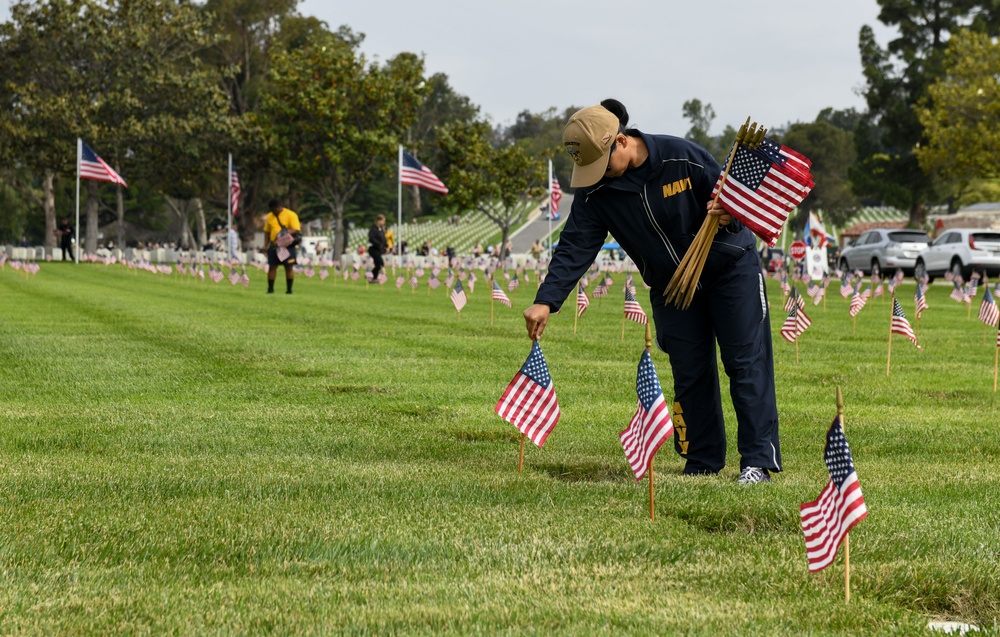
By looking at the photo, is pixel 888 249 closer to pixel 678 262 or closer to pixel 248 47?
pixel 678 262

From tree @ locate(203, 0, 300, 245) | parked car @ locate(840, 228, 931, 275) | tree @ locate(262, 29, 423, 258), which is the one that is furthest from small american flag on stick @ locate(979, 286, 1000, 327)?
tree @ locate(203, 0, 300, 245)

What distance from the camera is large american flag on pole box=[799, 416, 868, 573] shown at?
13.1ft

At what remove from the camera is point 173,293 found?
88.4 feet

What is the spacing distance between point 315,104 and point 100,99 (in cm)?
920

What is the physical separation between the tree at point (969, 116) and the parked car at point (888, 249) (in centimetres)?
240

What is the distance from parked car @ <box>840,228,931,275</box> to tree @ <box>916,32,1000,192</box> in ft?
7.86

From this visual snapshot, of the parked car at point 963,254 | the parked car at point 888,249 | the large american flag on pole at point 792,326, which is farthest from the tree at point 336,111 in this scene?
the large american flag on pole at point 792,326

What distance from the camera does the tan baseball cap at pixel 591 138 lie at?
6062mm

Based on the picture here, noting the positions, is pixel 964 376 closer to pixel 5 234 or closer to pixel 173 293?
pixel 173 293

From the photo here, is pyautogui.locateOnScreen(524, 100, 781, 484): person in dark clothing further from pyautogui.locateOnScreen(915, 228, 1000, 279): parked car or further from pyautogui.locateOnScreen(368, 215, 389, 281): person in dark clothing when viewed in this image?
pyautogui.locateOnScreen(915, 228, 1000, 279): parked car

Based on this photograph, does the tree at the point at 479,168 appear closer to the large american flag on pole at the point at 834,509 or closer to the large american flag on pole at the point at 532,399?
the large american flag on pole at the point at 532,399

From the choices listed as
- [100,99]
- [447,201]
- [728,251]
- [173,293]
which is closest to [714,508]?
[728,251]

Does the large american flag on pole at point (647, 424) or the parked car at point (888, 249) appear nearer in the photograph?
the large american flag on pole at point (647, 424)

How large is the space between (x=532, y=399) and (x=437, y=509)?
3.81 feet
